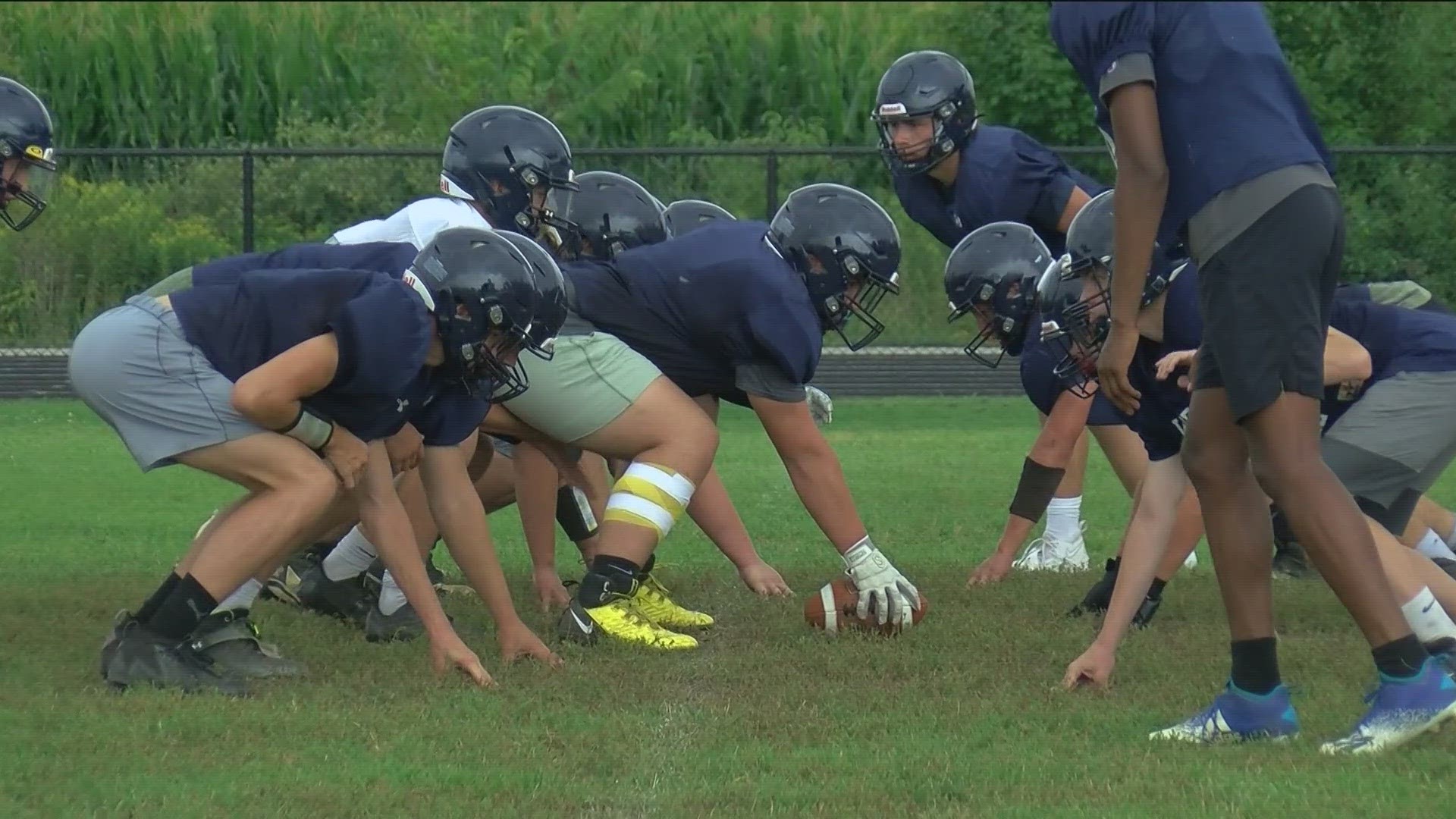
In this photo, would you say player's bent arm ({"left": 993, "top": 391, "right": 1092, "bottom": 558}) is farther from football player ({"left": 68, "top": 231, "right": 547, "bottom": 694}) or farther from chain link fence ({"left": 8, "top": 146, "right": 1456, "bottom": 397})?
chain link fence ({"left": 8, "top": 146, "right": 1456, "bottom": 397})

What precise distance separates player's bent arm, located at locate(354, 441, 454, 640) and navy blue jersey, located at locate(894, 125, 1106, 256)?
2976mm

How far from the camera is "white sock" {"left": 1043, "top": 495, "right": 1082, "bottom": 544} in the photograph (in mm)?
7867

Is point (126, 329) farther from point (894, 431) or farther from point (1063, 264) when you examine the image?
point (894, 431)

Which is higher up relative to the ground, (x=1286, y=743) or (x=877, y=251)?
(x=877, y=251)

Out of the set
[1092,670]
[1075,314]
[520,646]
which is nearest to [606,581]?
[520,646]

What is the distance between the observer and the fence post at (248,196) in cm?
1484

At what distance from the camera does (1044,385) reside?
24.2 feet

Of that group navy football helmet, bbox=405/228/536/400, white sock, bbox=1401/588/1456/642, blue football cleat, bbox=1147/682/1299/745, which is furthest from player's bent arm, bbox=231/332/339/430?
white sock, bbox=1401/588/1456/642

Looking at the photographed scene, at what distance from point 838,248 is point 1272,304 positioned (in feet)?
6.70

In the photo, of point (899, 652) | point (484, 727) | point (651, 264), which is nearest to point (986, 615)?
point (899, 652)

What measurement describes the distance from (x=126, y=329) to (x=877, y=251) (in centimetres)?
237

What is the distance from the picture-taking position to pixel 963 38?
62.5 ft

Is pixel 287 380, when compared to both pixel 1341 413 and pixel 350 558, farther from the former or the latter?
pixel 1341 413

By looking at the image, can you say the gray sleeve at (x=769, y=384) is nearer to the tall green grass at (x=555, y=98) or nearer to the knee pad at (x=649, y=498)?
the knee pad at (x=649, y=498)
